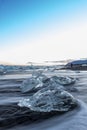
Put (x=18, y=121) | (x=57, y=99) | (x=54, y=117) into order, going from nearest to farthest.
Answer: (x=18, y=121) < (x=54, y=117) < (x=57, y=99)

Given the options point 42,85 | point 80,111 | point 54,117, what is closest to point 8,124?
point 54,117

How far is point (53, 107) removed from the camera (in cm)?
666

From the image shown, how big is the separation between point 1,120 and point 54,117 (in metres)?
1.24

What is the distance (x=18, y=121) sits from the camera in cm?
560

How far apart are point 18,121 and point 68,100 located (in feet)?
6.58

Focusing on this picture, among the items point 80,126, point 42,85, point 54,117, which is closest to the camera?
point 80,126

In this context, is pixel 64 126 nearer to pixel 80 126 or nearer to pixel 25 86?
pixel 80 126

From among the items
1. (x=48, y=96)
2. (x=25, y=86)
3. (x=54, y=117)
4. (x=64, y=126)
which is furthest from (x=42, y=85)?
(x=64, y=126)

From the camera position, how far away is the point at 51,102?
22.4 feet

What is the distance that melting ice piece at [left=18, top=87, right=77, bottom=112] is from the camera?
21.9 feet

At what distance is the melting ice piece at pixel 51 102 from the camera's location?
666cm

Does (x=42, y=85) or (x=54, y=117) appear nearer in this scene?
(x=54, y=117)

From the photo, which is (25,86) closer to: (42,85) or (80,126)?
(42,85)

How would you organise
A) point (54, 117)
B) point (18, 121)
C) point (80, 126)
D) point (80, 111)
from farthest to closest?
point (80, 111) < point (54, 117) < point (18, 121) < point (80, 126)
